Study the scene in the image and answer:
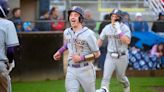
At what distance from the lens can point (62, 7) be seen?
1598 cm

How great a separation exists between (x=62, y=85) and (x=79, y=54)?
203 inches

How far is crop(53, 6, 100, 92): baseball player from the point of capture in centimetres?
780

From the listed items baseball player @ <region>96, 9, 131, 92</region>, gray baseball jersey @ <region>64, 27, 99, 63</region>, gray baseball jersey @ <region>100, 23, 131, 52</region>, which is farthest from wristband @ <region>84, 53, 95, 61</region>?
gray baseball jersey @ <region>100, 23, 131, 52</region>

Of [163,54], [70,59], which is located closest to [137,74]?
[163,54]

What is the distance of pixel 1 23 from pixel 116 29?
11.3ft

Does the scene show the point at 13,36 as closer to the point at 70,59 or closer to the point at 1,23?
the point at 1,23

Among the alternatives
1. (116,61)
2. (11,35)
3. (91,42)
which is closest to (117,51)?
(116,61)

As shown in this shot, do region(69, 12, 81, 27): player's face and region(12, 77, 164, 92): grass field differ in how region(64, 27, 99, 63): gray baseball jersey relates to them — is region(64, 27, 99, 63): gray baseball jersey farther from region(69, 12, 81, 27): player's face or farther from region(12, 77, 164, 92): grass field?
region(12, 77, 164, 92): grass field

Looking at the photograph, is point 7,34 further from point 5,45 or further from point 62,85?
point 62,85

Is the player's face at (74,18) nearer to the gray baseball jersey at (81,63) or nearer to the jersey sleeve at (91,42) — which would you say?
the gray baseball jersey at (81,63)

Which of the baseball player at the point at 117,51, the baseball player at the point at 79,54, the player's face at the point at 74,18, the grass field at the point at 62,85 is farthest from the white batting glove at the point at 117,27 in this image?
the player's face at the point at 74,18

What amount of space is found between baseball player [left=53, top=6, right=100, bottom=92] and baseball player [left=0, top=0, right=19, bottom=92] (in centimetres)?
87

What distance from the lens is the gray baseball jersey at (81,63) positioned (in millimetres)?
7844

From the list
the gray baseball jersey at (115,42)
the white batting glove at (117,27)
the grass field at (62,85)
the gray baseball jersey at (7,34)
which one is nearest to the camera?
the gray baseball jersey at (7,34)
